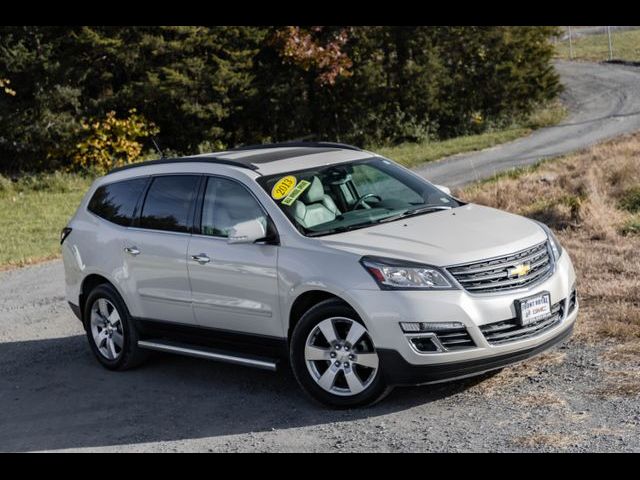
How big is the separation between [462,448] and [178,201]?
3342 mm

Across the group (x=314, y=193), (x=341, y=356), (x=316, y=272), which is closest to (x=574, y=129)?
(x=314, y=193)

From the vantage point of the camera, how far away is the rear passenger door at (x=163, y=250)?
26.7ft

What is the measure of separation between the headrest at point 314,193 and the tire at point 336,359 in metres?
1.05

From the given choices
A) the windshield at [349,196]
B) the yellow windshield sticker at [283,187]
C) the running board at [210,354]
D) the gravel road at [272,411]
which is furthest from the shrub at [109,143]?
the yellow windshield sticker at [283,187]

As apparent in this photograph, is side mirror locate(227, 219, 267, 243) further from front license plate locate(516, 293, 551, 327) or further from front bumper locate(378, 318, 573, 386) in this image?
front license plate locate(516, 293, 551, 327)

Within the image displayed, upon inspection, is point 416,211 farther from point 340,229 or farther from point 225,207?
point 225,207

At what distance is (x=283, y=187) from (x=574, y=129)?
64.3 ft

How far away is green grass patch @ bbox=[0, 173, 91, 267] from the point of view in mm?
16500

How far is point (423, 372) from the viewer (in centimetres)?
676

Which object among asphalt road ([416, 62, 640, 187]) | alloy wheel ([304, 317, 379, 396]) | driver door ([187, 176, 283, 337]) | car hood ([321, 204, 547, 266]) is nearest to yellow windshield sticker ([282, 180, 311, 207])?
driver door ([187, 176, 283, 337])

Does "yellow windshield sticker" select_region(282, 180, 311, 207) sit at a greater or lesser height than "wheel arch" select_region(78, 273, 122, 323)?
greater

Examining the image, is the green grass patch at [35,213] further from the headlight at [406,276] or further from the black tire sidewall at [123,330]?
the headlight at [406,276]

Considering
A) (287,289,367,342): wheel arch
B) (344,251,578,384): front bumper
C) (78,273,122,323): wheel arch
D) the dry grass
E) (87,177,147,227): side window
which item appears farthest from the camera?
(78,273,122,323): wheel arch
